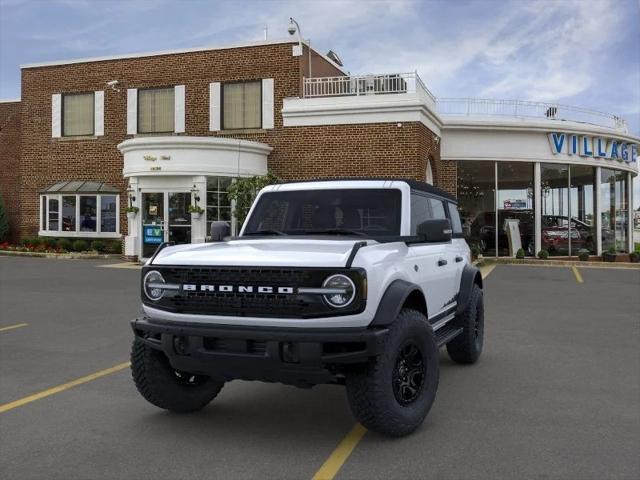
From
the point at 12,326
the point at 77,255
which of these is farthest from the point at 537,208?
the point at 12,326

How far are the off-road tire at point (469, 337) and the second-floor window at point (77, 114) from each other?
20.6 meters

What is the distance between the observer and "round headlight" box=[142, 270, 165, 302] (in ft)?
14.1

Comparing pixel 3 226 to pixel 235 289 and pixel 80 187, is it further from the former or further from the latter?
pixel 235 289

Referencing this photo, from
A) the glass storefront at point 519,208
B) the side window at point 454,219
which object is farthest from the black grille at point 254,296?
the glass storefront at point 519,208

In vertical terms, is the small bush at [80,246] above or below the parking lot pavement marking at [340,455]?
above

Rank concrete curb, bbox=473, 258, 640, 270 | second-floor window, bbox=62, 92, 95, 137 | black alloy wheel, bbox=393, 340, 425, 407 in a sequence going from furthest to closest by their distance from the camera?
second-floor window, bbox=62, 92, 95, 137, concrete curb, bbox=473, 258, 640, 270, black alloy wheel, bbox=393, 340, 425, 407

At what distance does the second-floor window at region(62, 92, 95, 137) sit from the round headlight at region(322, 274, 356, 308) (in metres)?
22.1

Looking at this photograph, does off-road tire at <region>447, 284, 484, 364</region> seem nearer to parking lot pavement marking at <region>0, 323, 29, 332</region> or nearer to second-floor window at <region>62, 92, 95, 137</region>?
parking lot pavement marking at <region>0, 323, 29, 332</region>

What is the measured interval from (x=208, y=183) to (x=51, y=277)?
585 centimetres

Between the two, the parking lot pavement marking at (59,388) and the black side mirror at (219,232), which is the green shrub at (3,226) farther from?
the black side mirror at (219,232)

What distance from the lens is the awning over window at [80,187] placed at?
22.8 m

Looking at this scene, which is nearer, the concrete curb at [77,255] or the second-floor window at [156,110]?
the concrete curb at [77,255]

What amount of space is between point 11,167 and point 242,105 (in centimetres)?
1142

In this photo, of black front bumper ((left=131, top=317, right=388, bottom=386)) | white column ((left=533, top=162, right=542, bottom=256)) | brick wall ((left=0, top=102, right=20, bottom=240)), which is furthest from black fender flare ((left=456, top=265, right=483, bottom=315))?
brick wall ((left=0, top=102, right=20, bottom=240))
